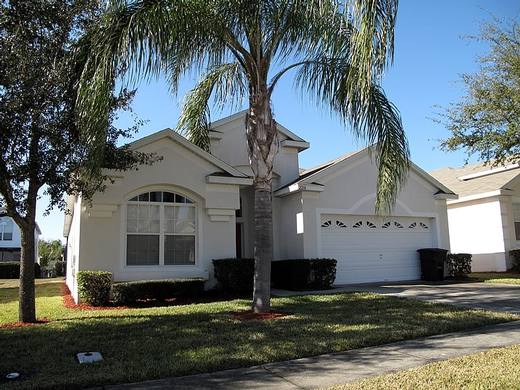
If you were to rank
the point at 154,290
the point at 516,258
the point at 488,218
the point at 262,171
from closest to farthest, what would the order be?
the point at 262,171 < the point at 154,290 < the point at 516,258 < the point at 488,218

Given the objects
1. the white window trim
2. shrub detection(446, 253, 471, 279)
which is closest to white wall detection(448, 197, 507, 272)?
shrub detection(446, 253, 471, 279)

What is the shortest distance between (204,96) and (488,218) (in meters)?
15.5

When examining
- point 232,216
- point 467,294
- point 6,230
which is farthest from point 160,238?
point 6,230

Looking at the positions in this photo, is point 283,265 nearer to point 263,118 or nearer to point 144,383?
point 263,118

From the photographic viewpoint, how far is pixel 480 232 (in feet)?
74.2

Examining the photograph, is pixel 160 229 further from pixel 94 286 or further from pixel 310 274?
pixel 310 274

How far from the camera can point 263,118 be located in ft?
34.1

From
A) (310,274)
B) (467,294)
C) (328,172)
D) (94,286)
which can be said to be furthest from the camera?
(328,172)

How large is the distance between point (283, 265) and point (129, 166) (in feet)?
22.4

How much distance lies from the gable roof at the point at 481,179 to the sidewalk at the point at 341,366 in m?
14.8

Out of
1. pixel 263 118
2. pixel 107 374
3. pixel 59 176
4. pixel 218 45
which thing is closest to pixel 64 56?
pixel 59 176

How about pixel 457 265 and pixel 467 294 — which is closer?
pixel 467 294

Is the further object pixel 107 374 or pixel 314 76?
pixel 314 76

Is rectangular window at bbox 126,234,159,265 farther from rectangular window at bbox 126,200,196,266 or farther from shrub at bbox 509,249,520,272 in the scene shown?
shrub at bbox 509,249,520,272
